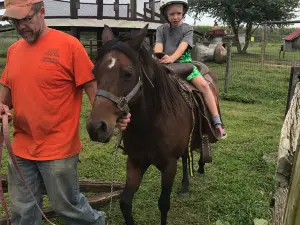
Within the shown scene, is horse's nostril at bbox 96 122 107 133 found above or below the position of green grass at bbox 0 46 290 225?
above

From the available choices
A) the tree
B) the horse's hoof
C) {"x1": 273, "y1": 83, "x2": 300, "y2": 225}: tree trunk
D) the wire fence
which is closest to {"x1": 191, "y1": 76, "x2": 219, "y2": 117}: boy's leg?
the horse's hoof

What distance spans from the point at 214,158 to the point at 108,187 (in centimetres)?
217

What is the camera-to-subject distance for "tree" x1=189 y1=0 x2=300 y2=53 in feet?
92.9

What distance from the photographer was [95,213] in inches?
115

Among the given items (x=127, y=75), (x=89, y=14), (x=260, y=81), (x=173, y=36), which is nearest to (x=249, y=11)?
(x=260, y=81)

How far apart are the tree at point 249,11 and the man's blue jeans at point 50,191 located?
89.8 feet

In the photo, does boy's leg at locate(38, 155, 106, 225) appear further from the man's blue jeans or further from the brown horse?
the brown horse

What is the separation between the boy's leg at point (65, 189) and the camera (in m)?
2.58

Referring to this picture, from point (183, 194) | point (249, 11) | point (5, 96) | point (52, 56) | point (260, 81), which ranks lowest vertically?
point (183, 194)

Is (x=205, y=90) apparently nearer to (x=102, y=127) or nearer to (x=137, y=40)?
(x=137, y=40)

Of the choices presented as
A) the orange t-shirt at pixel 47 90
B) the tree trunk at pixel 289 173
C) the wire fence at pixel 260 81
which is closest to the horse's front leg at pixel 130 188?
the orange t-shirt at pixel 47 90

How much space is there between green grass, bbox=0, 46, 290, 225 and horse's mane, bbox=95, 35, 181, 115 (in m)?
1.42

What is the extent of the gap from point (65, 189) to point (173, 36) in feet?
7.47

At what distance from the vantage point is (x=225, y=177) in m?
4.99
